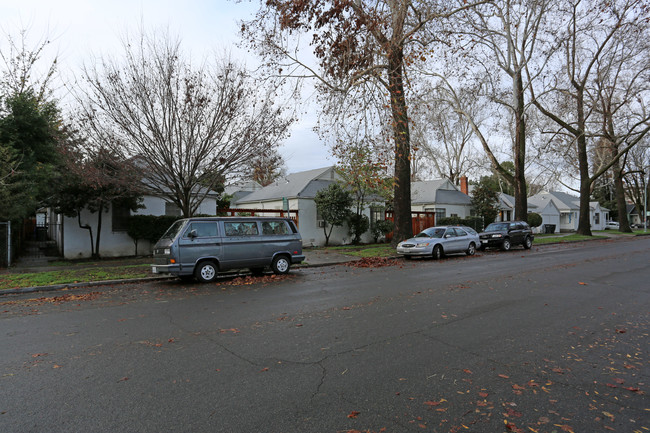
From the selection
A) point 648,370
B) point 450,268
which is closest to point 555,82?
point 450,268

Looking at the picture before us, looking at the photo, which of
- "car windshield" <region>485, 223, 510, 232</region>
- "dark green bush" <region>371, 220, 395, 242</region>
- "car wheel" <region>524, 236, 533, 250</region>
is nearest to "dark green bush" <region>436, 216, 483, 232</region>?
"dark green bush" <region>371, 220, 395, 242</region>

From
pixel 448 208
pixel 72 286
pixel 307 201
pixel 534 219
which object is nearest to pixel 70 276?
pixel 72 286

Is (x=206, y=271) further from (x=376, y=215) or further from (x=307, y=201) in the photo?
(x=376, y=215)

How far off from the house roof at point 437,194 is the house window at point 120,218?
79.6 feet

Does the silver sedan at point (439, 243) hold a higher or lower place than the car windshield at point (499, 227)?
lower

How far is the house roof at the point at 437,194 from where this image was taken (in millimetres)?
35531

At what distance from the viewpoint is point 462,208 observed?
37250 millimetres

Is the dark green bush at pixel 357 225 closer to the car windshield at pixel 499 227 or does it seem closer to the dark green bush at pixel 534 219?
the car windshield at pixel 499 227

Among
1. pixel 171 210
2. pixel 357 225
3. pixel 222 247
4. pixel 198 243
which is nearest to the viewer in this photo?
pixel 198 243

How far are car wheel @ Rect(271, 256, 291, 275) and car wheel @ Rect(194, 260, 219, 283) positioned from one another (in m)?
1.92

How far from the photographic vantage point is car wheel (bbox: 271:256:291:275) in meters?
12.6

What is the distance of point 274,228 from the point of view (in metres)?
12.7

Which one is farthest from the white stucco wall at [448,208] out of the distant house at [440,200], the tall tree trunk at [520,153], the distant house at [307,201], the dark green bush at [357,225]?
the dark green bush at [357,225]

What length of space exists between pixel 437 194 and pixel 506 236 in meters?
14.2
